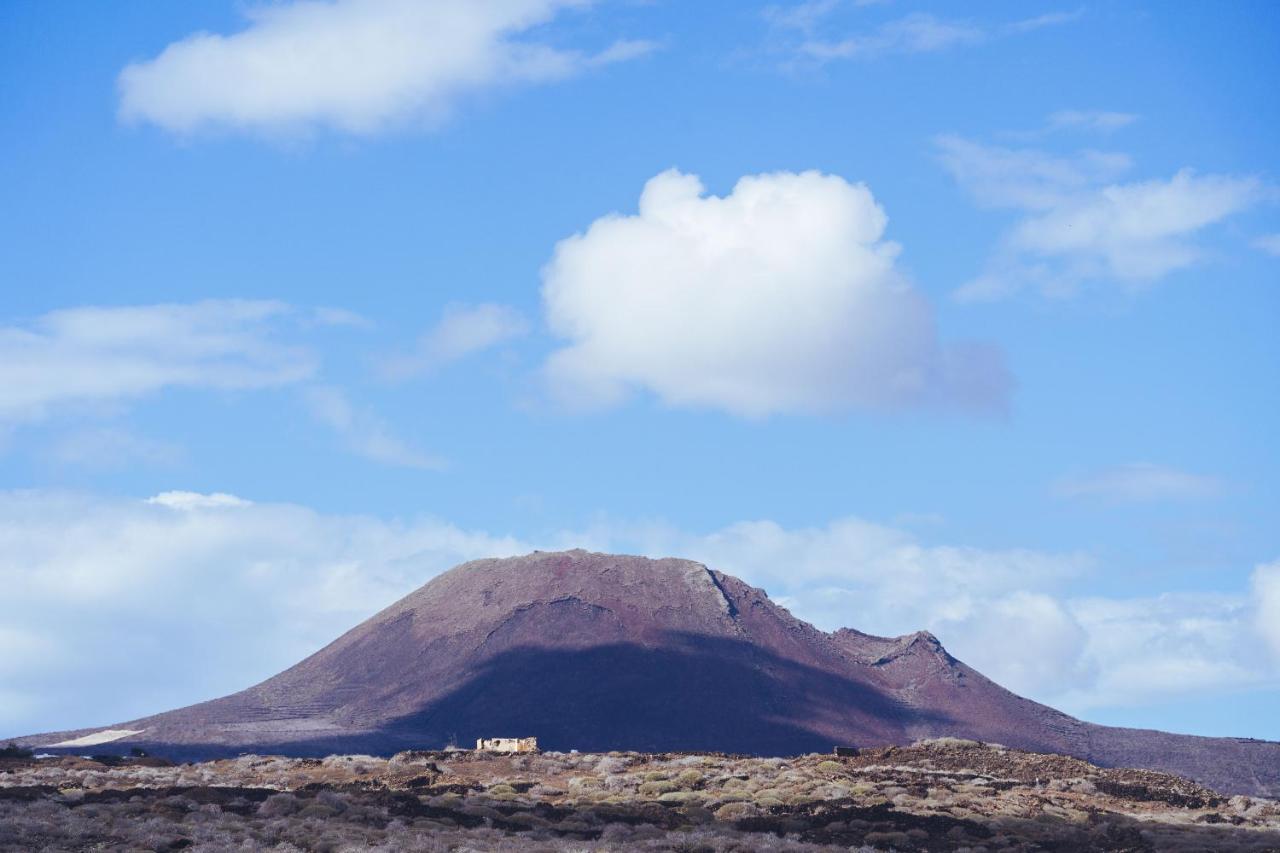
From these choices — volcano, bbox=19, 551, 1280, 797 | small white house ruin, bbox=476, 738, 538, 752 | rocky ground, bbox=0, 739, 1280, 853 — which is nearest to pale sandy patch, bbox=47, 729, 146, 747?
volcano, bbox=19, 551, 1280, 797

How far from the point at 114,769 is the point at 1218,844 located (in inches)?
1733

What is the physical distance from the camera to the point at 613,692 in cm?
16800

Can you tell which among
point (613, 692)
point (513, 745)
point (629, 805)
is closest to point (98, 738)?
point (613, 692)

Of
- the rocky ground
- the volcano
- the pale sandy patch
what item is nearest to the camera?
the rocky ground

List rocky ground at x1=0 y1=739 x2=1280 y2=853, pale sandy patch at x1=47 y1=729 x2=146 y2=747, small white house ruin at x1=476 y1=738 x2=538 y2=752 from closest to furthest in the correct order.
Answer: rocky ground at x1=0 y1=739 x2=1280 y2=853, small white house ruin at x1=476 y1=738 x2=538 y2=752, pale sandy patch at x1=47 y1=729 x2=146 y2=747

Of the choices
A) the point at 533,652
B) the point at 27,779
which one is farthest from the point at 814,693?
the point at 27,779

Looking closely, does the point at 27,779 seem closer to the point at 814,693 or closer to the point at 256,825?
the point at 256,825

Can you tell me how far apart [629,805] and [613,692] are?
383ft

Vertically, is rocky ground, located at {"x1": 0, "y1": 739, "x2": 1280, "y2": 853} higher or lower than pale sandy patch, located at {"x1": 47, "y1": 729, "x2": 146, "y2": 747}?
lower

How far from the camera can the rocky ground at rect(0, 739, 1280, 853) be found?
1722 inches

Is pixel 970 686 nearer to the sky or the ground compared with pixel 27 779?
nearer to the sky

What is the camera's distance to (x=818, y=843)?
4572 centimetres

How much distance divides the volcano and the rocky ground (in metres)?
77.2

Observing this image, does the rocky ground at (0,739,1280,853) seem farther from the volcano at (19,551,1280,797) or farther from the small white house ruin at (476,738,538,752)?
the volcano at (19,551,1280,797)
